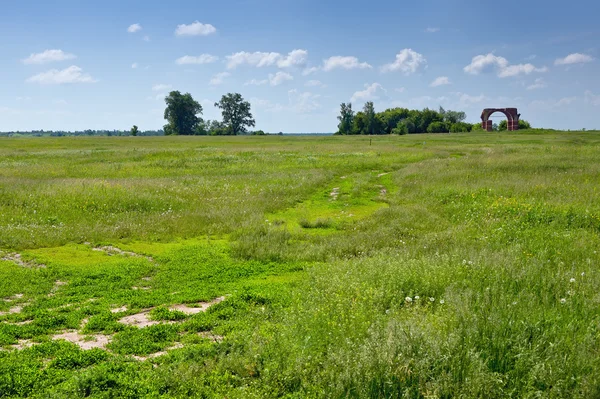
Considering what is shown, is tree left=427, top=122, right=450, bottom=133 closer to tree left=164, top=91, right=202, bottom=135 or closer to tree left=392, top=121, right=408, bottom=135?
tree left=392, top=121, right=408, bottom=135

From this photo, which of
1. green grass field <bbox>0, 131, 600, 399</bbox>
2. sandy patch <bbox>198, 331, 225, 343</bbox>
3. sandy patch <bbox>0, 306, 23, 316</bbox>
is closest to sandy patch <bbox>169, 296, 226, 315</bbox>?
green grass field <bbox>0, 131, 600, 399</bbox>

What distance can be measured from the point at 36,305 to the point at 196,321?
328 centimetres

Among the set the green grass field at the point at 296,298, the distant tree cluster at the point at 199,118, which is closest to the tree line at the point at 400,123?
the distant tree cluster at the point at 199,118

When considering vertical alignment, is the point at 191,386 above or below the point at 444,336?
below

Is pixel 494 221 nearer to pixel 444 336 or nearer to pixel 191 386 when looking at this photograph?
pixel 444 336

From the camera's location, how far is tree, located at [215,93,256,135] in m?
149

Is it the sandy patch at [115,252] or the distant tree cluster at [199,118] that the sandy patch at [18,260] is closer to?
the sandy patch at [115,252]

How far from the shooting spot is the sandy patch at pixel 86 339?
684 cm

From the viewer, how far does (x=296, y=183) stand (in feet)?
82.2

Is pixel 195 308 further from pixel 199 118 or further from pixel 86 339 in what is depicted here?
pixel 199 118

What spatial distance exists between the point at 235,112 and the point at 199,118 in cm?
1217

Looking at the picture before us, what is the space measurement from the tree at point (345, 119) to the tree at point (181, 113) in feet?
150

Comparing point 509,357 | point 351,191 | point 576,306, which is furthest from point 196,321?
point 351,191

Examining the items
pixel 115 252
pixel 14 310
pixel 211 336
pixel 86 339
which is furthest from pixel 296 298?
pixel 115 252
